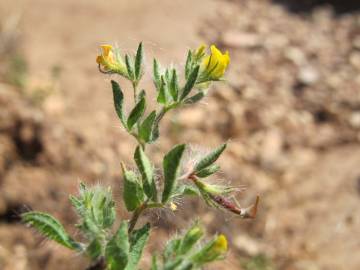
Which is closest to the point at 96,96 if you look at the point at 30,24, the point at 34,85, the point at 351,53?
the point at 34,85

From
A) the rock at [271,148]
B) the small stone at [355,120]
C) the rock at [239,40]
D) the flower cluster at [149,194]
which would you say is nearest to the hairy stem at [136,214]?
the flower cluster at [149,194]

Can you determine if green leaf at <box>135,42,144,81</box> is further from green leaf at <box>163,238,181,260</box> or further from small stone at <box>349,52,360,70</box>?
small stone at <box>349,52,360,70</box>

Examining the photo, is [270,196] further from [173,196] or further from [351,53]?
[173,196]

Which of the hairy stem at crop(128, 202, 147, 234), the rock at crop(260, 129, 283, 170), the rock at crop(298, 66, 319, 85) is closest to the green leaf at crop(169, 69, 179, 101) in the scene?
the hairy stem at crop(128, 202, 147, 234)

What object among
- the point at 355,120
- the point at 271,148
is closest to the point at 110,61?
the point at 271,148

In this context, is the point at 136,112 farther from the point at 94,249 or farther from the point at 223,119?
the point at 223,119

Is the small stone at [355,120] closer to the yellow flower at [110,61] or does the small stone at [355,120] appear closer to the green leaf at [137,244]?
the yellow flower at [110,61]
